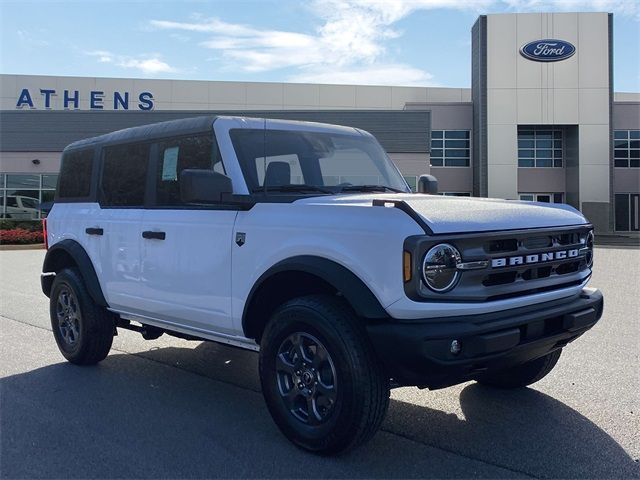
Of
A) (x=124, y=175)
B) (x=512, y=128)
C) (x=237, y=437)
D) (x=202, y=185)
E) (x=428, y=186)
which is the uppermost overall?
(x=512, y=128)

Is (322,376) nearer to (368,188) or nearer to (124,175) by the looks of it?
(368,188)

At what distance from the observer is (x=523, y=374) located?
475 centimetres

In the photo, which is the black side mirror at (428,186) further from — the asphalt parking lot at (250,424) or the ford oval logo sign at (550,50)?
the ford oval logo sign at (550,50)

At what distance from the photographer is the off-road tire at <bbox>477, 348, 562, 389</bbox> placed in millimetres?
4617

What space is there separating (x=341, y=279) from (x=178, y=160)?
2.10 metres

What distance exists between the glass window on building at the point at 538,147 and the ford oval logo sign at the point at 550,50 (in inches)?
163

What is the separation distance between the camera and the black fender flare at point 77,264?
553 centimetres

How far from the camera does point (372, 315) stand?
131 inches

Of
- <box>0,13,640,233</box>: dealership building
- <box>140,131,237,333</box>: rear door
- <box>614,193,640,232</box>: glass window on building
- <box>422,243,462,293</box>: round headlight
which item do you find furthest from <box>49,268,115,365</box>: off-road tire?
<box>614,193,640,232</box>: glass window on building

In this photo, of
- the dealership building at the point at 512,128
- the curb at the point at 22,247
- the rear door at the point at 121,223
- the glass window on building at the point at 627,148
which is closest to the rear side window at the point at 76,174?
the rear door at the point at 121,223

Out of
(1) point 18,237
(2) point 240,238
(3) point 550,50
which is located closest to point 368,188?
(2) point 240,238

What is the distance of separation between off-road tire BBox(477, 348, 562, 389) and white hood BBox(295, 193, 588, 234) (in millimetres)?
1130

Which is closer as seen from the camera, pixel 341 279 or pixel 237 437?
pixel 341 279

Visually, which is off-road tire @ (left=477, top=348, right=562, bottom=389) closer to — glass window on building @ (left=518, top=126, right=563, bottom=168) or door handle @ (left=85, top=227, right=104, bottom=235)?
door handle @ (left=85, top=227, right=104, bottom=235)
